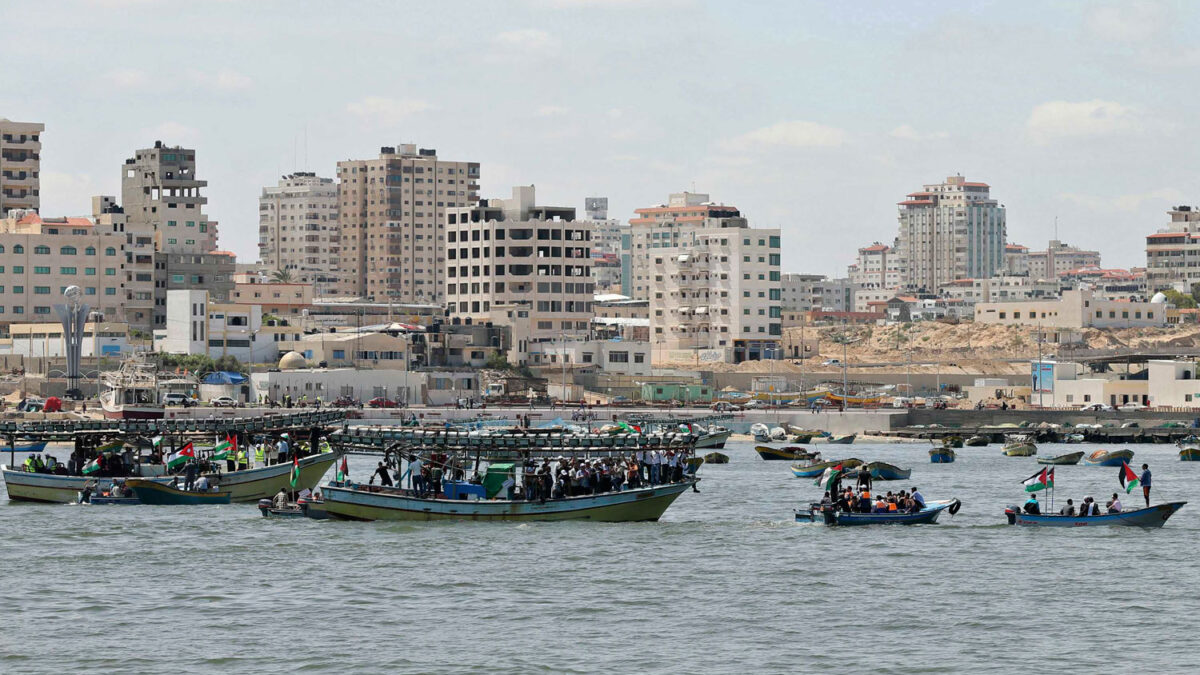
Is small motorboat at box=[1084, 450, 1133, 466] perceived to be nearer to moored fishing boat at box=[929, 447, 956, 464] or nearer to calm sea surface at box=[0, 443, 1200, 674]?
moored fishing boat at box=[929, 447, 956, 464]

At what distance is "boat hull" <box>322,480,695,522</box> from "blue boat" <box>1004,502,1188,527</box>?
42.4 ft

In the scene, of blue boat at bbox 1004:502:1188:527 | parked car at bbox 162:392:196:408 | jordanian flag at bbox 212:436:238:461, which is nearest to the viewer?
blue boat at bbox 1004:502:1188:527

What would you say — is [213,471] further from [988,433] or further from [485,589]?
[988,433]

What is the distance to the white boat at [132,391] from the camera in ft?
439

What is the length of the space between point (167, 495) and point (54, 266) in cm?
12108

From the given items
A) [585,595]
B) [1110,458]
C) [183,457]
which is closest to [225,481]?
[183,457]

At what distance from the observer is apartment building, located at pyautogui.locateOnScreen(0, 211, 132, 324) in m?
183

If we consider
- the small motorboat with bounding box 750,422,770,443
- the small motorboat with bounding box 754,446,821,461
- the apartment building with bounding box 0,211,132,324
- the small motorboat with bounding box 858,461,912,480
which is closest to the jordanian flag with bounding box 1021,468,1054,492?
the small motorboat with bounding box 858,461,912,480

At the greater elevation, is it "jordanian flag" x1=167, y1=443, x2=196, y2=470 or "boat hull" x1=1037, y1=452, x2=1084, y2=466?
"jordanian flag" x1=167, y1=443, x2=196, y2=470

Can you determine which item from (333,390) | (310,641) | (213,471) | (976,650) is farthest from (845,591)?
(333,390)

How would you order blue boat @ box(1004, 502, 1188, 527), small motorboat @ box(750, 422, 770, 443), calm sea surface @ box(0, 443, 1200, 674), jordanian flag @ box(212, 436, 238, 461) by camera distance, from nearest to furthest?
calm sea surface @ box(0, 443, 1200, 674)
blue boat @ box(1004, 502, 1188, 527)
jordanian flag @ box(212, 436, 238, 461)
small motorboat @ box(750, 422, 770, 443)

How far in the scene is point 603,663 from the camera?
135ft

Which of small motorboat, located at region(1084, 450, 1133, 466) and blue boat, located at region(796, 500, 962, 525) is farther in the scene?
small motorboat, located at region(1084, 450, 1133, 466)

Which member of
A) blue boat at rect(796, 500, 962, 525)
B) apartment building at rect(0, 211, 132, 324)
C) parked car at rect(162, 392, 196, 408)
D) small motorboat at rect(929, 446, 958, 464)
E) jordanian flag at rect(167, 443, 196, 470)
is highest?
apartment building at rect(0, 211, 132, 324)
